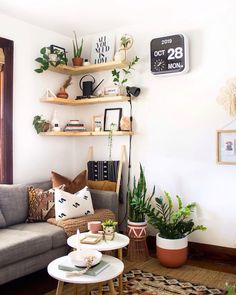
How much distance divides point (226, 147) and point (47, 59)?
2.15m

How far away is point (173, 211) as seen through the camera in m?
3.79

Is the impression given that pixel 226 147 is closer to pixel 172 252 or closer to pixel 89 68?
pixel 172 252

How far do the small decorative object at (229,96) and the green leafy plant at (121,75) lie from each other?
1.05 m

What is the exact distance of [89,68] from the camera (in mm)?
4109

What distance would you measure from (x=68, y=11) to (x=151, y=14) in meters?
0.87

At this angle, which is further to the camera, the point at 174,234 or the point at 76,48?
the point at 76,48

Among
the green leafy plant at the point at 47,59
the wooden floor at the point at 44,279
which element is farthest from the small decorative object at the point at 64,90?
the wooden floor at the point at 44,279

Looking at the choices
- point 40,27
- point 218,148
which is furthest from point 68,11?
point 218,148

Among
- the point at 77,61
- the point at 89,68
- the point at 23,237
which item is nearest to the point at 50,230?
the point at 23,237

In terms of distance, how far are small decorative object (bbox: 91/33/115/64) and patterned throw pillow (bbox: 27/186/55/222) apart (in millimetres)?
1737

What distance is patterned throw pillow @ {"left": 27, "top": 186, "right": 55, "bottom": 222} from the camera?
3.34m

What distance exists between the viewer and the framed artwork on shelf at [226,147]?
3408mm

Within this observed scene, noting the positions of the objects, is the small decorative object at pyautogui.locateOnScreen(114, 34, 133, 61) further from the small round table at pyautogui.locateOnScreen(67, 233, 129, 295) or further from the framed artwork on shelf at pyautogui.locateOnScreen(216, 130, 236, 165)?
the small round table at pyautogui.locateOnScreen(67, 233, 129, 295)

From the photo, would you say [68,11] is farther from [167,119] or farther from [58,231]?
[58,231]
